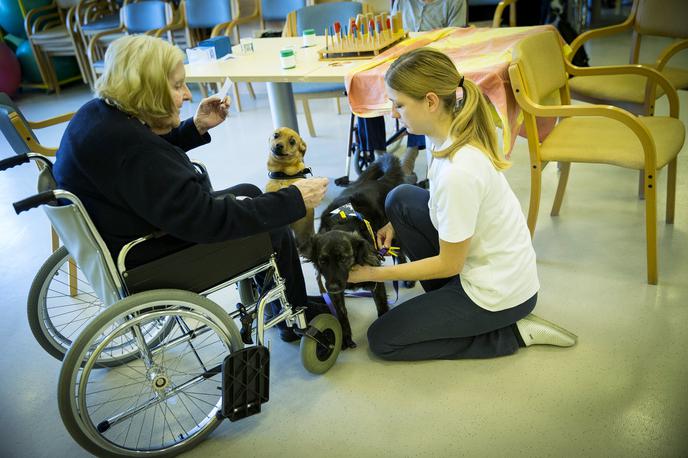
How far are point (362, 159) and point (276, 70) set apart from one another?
82cm

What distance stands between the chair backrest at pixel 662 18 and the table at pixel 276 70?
5.32ft

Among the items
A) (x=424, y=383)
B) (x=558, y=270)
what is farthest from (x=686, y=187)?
(x=424, y=383)

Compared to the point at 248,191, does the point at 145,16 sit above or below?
above

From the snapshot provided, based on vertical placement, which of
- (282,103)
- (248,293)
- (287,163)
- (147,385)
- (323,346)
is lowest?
(147,385)

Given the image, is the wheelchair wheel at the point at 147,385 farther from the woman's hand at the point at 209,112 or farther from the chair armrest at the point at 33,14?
the chair armrest at the point at 33,14

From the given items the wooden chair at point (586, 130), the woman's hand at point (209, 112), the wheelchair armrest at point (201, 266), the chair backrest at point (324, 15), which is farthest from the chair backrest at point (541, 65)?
the chair backrest at point (324, 15)

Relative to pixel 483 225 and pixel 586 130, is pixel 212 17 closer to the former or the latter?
pixel 586 130

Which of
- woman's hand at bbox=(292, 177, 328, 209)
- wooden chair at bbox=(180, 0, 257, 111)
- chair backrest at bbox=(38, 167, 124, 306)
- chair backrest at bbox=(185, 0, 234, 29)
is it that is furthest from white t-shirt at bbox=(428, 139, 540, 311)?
chair backrest at bbox=(185, 0, 234, 29)

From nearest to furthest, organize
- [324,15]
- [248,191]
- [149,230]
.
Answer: [149,230], [248,191], [324,15]

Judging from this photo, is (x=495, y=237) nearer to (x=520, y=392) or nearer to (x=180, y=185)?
(x=520, y=392)

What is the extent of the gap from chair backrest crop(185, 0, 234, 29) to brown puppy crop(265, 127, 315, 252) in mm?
3000

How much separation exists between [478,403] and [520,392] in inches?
5.3

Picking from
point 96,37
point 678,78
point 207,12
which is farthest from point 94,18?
point 678,78

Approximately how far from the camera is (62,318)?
2.29 m
